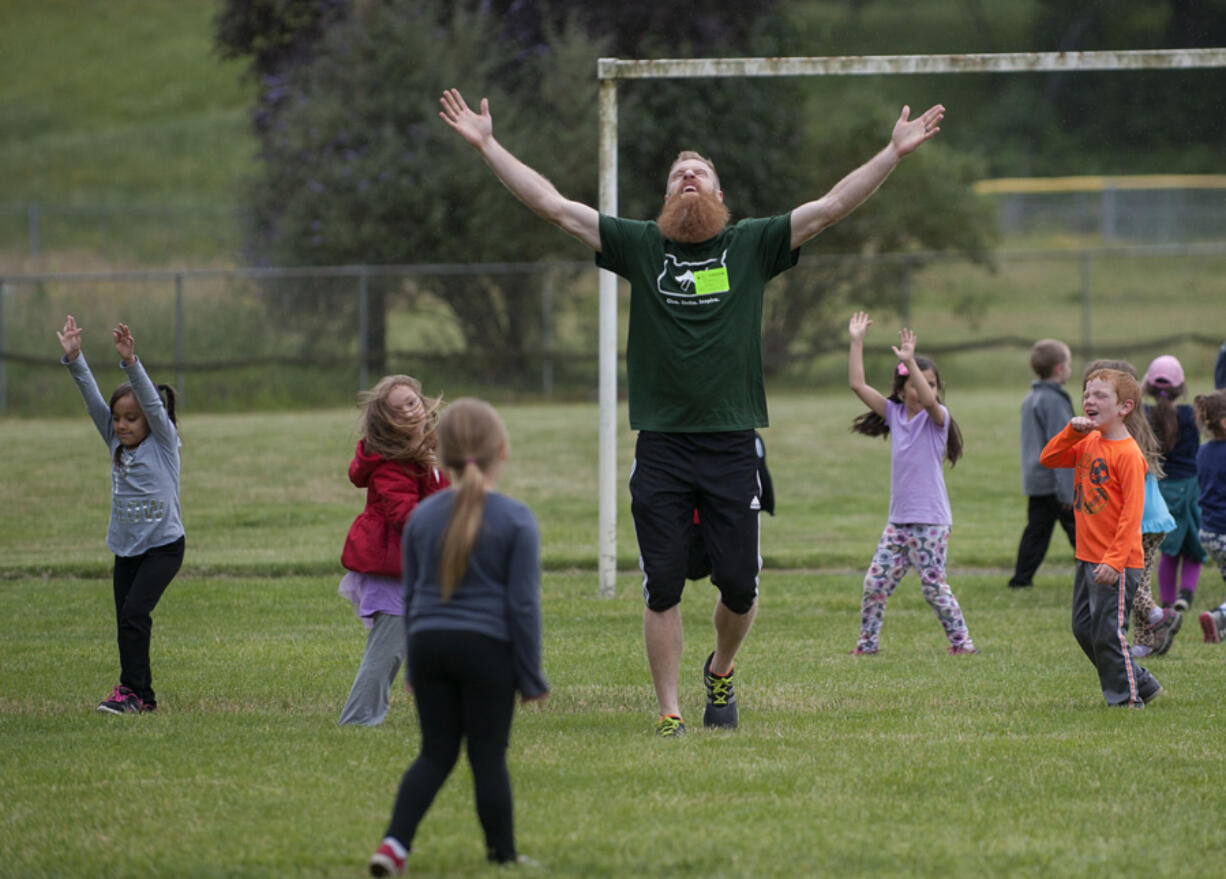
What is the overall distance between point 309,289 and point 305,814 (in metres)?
21.5

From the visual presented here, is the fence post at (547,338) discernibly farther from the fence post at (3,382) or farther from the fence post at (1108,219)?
the fence post at (1108,219)

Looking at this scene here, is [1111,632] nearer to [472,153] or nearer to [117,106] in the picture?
[472,153]

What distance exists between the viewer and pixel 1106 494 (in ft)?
23.0

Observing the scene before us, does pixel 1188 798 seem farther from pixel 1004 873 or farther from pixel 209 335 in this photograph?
pixel 209 335

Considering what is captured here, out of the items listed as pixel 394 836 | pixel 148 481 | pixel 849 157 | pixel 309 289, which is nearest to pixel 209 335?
pixel 309 289

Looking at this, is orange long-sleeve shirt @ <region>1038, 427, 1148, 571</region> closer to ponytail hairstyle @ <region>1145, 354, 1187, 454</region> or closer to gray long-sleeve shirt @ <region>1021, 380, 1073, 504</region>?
ponytail hairstyle @ <region>1145, 354, 1187, 454</region>

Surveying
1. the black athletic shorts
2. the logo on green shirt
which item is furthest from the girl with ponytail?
the logo on green shirt

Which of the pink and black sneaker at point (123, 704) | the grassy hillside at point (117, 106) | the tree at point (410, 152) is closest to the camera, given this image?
the pink and black sneaker at point (123, 704)

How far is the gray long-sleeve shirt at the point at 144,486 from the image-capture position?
23.8 ft

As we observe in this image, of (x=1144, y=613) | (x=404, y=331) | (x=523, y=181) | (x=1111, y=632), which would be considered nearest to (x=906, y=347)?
(x=1111, y=632)

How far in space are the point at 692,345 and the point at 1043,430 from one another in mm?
5647

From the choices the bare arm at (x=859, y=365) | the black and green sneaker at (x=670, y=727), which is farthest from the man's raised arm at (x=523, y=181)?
the black and green sneaker at (x=670, y=727)

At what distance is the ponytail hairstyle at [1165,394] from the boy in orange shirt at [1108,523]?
2.91m

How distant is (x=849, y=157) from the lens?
33312mm
